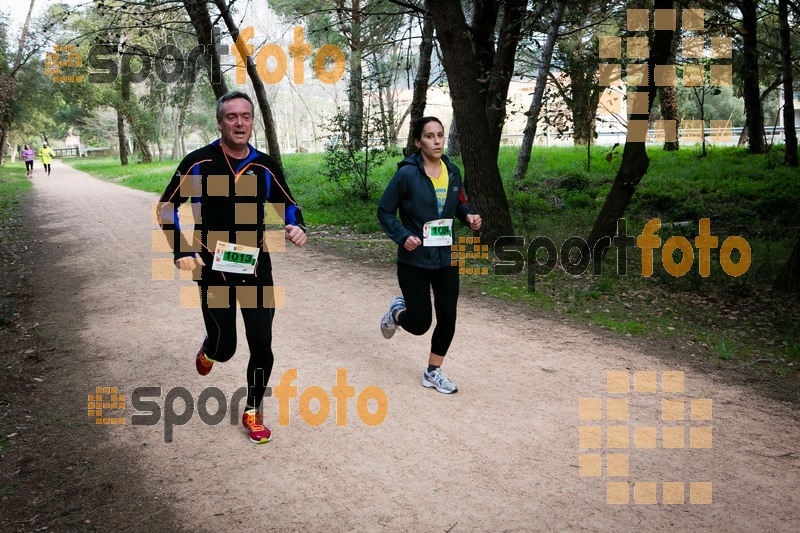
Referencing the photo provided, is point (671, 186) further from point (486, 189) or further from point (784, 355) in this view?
point (784, 355)

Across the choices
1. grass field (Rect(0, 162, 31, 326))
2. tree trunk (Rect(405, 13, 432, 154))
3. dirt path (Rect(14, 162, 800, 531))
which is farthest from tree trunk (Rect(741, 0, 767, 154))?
grass field (Rect(0, 162, 31, 326))

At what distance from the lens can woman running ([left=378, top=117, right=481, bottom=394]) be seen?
17.3ft

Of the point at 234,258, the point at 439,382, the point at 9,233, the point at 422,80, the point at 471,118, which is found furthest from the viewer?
the point at 422,80

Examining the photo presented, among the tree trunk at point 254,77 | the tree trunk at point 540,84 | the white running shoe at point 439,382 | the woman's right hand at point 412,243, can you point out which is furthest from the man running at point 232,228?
the tree trunk at point 254,77

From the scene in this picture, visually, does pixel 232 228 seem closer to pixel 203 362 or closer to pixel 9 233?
pixel 203 362

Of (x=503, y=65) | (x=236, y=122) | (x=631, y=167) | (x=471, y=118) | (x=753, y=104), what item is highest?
(x=753, y=104)

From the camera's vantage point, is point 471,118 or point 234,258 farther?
point 471,118

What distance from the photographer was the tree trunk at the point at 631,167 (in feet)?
31.3

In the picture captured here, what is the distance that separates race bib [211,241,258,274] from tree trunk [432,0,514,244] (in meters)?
7.30

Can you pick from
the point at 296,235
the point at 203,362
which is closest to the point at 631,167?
the point at 296,235

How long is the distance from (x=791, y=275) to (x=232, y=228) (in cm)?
750

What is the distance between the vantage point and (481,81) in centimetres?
1111

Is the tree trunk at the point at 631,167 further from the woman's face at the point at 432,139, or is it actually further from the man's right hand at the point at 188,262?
the man's right hand at the point at 188,262

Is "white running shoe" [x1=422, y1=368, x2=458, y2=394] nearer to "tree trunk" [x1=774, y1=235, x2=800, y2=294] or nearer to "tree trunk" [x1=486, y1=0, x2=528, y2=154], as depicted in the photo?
"tree trunk" [x1=774, y1=235, x2=800, y2=294]
